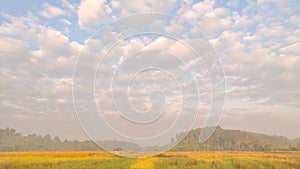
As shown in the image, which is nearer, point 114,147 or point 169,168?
point 114,147

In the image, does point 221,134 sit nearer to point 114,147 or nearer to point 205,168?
point 205,168

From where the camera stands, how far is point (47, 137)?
337 feet

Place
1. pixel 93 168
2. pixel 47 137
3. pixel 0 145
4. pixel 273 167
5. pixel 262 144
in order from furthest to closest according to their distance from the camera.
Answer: pixel 47 137 < pixel 0 145 < pixel 262 144 < pixel 273 167 < pixel 93 168

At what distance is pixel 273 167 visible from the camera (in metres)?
20.4

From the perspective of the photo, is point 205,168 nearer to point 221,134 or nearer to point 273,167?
point 273,167

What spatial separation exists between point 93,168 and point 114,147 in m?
4.22

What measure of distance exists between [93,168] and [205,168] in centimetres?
721

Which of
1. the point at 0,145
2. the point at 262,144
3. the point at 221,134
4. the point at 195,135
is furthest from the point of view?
the point at 0,145

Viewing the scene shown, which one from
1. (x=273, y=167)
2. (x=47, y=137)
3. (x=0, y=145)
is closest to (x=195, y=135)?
(x=273, y=167)

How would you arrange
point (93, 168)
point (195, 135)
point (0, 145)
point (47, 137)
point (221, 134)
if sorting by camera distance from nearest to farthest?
point (93, 168), point (195, 135), point (221, 134), point (0, 145), point (47, 137)

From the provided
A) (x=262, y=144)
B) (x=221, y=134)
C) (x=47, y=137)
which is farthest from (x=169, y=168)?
(x=47, y=137)

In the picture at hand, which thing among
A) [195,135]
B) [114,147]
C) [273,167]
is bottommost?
[273,167]

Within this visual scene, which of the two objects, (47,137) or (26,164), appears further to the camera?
(47,137)

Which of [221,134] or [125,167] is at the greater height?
[221,134]
